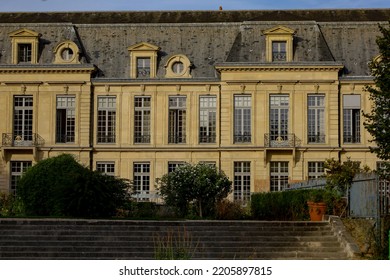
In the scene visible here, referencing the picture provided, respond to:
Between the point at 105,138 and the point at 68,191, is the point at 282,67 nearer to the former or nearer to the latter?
the point at 105,138

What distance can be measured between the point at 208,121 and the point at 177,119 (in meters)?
1.55

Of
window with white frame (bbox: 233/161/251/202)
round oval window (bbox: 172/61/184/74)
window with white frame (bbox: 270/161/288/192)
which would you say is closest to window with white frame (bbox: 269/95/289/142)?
window with white frame (bbox: 270/161/288/192)

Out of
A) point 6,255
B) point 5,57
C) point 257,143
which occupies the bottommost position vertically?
point 6,255

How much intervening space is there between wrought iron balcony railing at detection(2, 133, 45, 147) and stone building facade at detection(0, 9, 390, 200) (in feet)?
0.17

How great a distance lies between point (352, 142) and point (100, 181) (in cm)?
1738

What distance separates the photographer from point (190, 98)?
141ft

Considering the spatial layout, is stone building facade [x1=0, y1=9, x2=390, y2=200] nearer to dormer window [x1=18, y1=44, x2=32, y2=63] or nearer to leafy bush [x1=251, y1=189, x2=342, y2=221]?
dormer window [x1=18, y1=44, x2=32, y2=63]

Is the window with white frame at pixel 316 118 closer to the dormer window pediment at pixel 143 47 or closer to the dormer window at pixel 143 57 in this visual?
the dormer window at pixel 143 57

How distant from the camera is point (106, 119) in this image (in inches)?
1703

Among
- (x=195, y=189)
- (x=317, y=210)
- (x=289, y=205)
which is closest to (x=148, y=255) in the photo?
(x=317, y=210)

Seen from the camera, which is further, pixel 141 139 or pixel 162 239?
pixel 141 139

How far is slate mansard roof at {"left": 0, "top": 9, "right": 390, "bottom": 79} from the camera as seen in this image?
4309 centimetres
